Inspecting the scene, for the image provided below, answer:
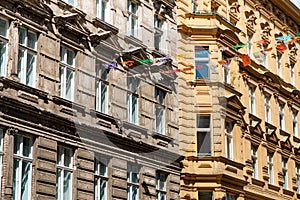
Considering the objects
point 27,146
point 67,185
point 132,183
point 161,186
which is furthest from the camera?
point 161,186

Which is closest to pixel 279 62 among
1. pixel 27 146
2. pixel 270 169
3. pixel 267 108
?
pixel 267 108

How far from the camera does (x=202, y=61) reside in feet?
93.8

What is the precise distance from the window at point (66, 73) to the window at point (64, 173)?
1.73m

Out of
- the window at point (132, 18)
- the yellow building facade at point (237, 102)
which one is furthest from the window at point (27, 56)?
the yellow building facade at point (237, 102)

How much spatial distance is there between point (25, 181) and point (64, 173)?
165cm

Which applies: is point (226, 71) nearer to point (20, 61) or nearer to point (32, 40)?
point (32, 40)

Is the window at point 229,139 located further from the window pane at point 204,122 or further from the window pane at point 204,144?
the window pane at point 204,122

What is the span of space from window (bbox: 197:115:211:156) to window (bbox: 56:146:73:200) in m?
8.65

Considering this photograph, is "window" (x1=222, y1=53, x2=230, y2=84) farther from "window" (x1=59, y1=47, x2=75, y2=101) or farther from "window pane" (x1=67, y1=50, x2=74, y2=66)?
"window" (x1=59, y1=47, x2=75, y2=101)

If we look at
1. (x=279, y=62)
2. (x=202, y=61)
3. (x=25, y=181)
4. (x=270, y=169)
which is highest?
(x=279, y=62)

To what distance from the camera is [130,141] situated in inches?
903

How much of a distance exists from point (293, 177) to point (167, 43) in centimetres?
1279

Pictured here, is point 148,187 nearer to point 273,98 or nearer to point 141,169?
point 141,169

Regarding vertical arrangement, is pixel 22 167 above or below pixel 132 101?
below
